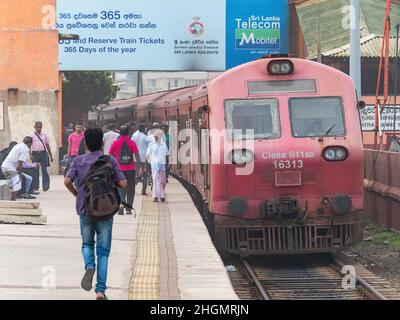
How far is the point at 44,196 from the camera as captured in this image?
1919 centimetres

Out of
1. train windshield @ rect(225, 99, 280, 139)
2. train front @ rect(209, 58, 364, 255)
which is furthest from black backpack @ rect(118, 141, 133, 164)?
train windshield @ rect(225, 99, 280, 139)

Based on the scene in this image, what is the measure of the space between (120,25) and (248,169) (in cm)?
1545

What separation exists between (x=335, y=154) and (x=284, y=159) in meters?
0.70

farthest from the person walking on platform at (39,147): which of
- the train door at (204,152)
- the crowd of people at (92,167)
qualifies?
the train door at (204,152)

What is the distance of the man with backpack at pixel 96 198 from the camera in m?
8.11

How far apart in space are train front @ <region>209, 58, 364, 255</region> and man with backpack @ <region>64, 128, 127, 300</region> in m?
4.59

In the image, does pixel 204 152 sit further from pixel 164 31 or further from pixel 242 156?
pixel 164 31

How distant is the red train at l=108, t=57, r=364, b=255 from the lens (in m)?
12.7

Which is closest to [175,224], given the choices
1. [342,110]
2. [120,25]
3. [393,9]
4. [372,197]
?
[342,110]

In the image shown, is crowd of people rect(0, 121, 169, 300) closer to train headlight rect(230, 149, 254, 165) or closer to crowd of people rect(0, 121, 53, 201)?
crowd of people rect(0, 121, 53, 201)

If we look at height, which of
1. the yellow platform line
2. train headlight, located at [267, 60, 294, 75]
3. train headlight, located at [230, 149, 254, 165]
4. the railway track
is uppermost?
train headlight, located at [267, 60, 294, 75]

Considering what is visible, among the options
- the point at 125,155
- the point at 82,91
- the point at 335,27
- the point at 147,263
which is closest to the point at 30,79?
the point at 335,27

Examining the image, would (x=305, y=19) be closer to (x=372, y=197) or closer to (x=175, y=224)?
(x=372, y=197)

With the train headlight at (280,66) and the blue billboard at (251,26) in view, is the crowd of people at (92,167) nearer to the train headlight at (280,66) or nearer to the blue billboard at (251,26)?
the train headlight at (280,66)
